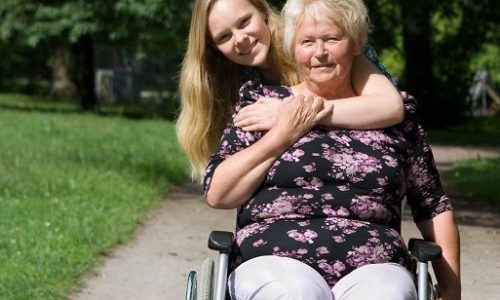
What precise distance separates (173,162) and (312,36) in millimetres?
10079

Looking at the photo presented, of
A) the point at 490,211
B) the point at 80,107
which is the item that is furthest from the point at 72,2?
the point at 490,211

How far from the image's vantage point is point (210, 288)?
3951 mm

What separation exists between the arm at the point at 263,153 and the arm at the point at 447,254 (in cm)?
54

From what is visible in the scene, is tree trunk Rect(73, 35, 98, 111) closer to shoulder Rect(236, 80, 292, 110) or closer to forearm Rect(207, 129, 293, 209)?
shoulder Rect(236, 80, 292, 110)

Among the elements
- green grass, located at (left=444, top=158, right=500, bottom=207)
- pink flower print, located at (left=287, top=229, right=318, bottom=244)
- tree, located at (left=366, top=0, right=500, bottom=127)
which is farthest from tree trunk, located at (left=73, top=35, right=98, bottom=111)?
pink flower print, located at (left=287, top=229, right=318, bottom=244)

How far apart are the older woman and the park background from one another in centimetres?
145

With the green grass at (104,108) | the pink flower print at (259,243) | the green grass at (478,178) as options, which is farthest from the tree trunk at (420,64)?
the pink flower print at (259,243)

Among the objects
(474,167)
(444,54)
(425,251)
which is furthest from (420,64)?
(425,251)

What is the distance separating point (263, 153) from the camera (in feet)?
12.8

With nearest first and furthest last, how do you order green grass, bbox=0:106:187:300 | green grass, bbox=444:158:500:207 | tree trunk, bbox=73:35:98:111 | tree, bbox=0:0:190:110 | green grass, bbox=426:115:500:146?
Result: green grass, bbox=0:106:187:300 → green grass, bbox=444:158:500:207 → tree, bbox=0:0:190:110 → green grass, bbox=426:115:500:146 → tree trunk, bbox=73:35:98:111

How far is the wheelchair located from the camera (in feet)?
12.6

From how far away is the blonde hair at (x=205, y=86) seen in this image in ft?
14.3

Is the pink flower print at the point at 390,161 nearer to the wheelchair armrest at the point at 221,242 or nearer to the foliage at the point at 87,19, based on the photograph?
the wheelchair armrest at the point at 221,242

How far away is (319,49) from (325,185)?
0.45 meters
